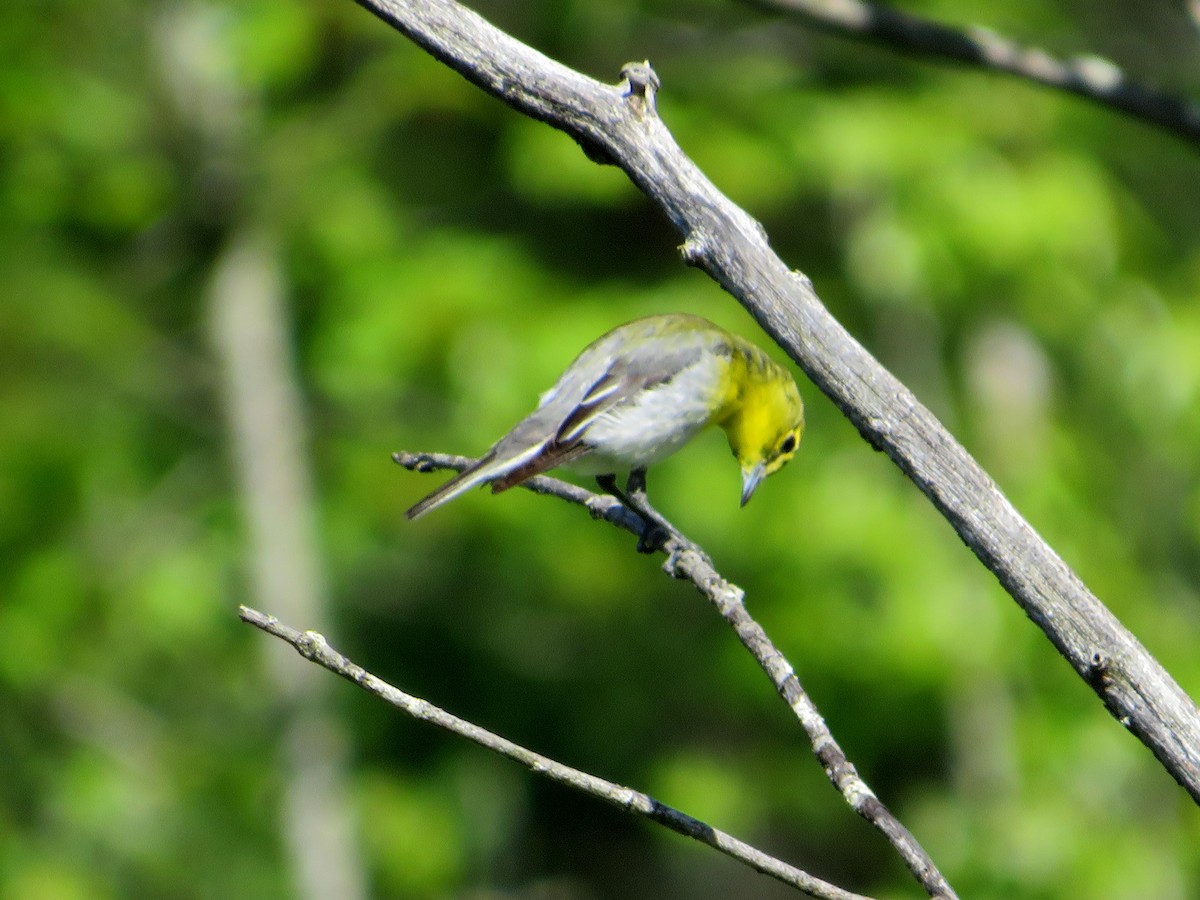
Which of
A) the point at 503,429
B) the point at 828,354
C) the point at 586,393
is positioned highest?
the point at 828,354

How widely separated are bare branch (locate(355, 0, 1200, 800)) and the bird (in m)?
1.64

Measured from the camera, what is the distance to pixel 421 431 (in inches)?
A: 297

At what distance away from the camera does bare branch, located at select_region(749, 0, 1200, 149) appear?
3.31 meters

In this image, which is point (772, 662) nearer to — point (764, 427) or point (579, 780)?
point (579, 780)

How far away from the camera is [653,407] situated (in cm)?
397

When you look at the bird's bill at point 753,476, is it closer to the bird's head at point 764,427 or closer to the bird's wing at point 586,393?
the bird's head at point 764,427

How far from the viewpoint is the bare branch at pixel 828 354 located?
173 cm

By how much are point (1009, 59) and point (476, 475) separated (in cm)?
173

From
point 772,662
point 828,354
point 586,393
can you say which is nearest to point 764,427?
point 586,393

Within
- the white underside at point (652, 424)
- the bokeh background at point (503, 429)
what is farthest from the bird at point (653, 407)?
the bokeh background at point (503, 429)

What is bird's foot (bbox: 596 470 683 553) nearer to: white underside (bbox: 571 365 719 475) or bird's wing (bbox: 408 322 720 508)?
white underside (bbox: 571 365 719 475)

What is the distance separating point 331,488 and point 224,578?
2.68ft

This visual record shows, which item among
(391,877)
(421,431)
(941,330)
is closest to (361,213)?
(421,431)

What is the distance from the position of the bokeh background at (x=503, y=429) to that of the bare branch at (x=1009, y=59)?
105 inches
